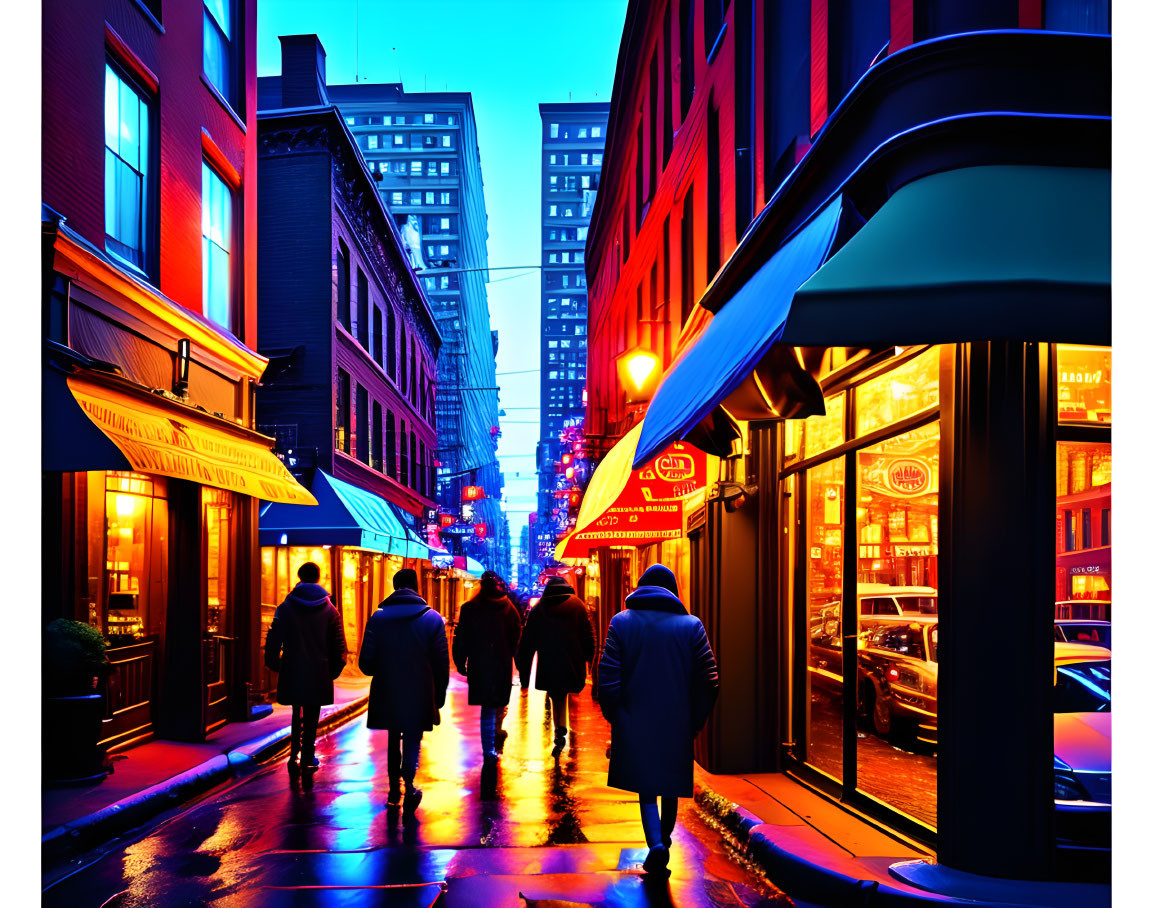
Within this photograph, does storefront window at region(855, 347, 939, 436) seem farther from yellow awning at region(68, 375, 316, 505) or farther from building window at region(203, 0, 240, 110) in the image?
building window at region(203, 0, 240, 110)

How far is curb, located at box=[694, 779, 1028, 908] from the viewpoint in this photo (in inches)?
214

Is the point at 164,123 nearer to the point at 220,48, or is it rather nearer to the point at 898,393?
the point at 220,48

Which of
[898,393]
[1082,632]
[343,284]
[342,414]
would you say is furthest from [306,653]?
[343,284]

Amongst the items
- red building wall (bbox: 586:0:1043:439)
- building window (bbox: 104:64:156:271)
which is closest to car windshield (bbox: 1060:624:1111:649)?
red building wall (bbox: 586:0:1043:439)

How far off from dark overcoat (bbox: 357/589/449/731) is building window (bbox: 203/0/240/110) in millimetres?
10072

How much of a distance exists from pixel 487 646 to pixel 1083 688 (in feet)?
19.1

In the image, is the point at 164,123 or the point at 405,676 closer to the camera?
the point at 405,676

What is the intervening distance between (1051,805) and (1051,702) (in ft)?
1.96

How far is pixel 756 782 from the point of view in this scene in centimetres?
906

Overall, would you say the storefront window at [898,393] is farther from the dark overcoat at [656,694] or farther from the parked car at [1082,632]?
the dark overcoat at [656,694]

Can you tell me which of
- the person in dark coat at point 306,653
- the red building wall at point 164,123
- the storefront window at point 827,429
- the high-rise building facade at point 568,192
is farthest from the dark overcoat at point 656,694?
the high-rise building facade at point 568,192

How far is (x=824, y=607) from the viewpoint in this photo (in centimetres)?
905
